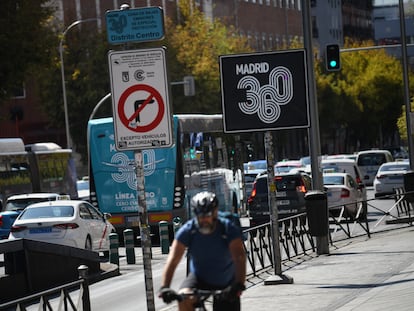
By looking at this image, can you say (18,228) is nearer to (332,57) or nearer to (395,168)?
(332,57)

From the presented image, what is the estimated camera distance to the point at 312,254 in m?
25.3

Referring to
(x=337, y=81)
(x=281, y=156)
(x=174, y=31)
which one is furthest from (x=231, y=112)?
(x=337, y=81)

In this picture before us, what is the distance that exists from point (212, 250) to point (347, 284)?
9276 millimetres

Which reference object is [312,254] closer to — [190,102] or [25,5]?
[25,5]

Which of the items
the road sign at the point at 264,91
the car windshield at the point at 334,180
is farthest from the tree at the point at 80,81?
the road sign at the point at 264,91

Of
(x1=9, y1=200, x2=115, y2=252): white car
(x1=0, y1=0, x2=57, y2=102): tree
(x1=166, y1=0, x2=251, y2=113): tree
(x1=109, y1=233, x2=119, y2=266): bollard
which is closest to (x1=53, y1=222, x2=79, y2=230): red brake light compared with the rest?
(x1=9, y1=200, x2=115, y2=252): white car

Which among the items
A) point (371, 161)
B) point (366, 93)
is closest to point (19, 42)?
point (371, 161)

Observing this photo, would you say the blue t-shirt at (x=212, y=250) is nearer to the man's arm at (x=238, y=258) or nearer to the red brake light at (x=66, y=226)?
the man's arm at (x=238, y=258)

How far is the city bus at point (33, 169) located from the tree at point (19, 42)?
417 inches

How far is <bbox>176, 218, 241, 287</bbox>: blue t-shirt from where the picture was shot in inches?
391

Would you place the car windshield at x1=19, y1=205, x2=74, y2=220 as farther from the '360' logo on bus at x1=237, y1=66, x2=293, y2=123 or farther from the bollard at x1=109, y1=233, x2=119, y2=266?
the '360' logo on bus at x1=237, y1=66, x2=293, y2=123

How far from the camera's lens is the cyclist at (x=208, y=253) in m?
9.84

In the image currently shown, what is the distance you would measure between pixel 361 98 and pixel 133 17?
9746 centimetres

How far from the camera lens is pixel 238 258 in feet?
32.4
